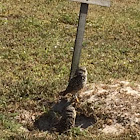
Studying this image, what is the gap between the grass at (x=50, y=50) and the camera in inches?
327

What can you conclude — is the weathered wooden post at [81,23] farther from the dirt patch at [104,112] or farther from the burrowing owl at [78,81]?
the dirt patch at [104,112]

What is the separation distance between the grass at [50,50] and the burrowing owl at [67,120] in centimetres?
21

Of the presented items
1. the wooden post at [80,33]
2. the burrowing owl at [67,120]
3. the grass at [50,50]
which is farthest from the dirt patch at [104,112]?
the wooden post at [80,33]

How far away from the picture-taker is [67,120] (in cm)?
679

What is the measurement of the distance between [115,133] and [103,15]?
1051cm

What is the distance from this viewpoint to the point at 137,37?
14008 mm

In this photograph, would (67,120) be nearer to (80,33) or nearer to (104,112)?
(104,112)

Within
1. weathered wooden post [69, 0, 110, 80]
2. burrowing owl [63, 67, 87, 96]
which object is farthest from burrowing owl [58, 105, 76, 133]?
weathered wooden post [69, 0, 110, 80]

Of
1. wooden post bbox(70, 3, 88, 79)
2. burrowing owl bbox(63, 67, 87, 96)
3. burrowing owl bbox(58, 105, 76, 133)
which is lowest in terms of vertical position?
burrowing owl bbox(58, 105, 76, 133)

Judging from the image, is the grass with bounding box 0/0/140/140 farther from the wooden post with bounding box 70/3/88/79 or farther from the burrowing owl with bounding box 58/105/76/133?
the wooden post with bounding box 70/3/88/79

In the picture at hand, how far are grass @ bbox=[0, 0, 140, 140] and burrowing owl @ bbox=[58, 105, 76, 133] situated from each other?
21 cm

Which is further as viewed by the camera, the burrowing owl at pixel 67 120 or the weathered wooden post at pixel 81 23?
the weathered wooden post at pixel 81 23

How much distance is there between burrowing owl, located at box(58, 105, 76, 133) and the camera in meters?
6.79

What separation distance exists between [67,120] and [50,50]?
521cm
